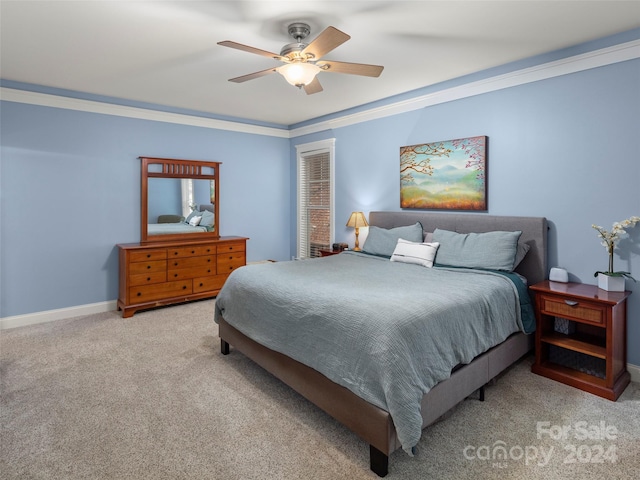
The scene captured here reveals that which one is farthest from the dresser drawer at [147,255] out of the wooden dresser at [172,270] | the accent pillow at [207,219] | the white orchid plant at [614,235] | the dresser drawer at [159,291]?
the white orchid plant at [614,235]

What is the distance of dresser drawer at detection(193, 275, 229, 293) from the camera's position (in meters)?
4.77

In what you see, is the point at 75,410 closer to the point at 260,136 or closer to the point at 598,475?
the point at 598,475

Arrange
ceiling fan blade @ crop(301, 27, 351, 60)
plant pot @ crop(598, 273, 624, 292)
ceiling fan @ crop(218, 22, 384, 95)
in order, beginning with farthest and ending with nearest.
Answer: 1. plant pot @ crop(598, 273, 624, 292)
2. ceiling fan @ crop(218, 22, 384, 95)
3. ceiling fan blade @ crop(301, 27, 351, 60)

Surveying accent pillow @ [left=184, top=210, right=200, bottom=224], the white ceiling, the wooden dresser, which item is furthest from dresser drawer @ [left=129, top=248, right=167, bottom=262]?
the white ceiling

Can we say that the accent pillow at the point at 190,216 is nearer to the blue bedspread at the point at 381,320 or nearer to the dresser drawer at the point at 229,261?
the dresser drawer at the point at 229,261

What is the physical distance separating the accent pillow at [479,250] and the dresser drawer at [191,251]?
2.91 meters

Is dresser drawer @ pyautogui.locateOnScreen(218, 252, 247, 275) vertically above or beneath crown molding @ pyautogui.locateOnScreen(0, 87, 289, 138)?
beneath

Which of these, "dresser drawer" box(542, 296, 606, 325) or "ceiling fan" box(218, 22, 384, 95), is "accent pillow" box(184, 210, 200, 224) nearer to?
"ceiling fan" box(218, 22, 384, 95)

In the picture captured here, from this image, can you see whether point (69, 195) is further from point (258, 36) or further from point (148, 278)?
point (258, 36)

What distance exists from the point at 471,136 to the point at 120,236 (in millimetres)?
4252

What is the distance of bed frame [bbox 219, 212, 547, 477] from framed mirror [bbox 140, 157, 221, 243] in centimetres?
221

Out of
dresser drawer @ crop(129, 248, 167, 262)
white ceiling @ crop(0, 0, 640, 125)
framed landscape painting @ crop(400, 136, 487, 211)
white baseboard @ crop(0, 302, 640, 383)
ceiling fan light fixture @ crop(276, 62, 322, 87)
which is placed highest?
white ceiling @ crop(0, 0, 640, 125)

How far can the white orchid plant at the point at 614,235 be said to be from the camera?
268 centimetres

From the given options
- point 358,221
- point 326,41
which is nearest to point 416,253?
point 358,221
